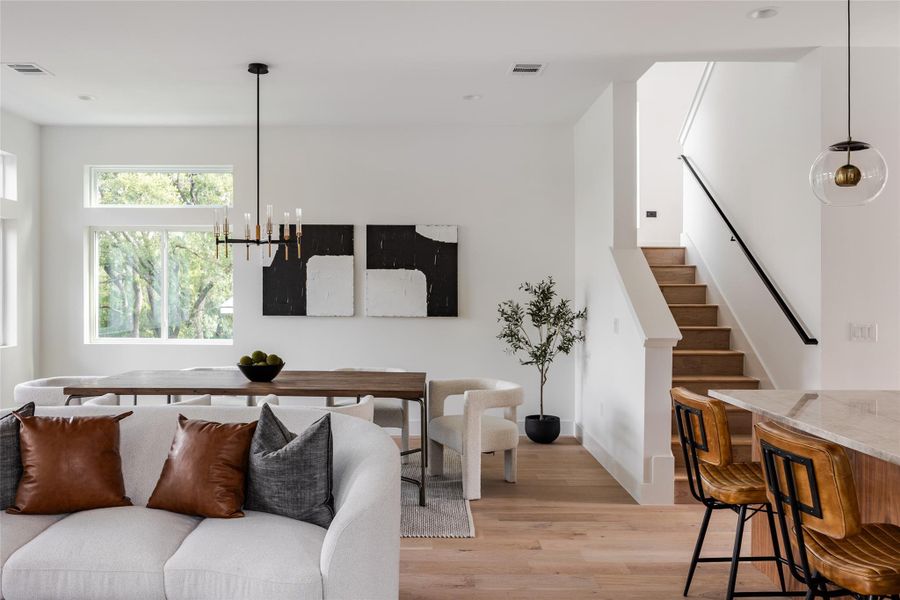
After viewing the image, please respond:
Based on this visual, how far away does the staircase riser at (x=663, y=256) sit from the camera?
6.73m

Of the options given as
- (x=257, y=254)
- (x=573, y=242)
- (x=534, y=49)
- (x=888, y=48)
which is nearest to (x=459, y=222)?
(x=573, y=242)

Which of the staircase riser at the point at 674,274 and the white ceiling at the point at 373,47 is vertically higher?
the white ceiling at the point at 373,47

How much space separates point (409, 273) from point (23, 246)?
356 centimetres

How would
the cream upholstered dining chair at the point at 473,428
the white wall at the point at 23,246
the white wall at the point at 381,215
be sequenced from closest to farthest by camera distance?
1. the cream upholstered dining chair at the point at 473,428
2. the white wall at the point at 23,246
3. the white wall at the point at 381,215

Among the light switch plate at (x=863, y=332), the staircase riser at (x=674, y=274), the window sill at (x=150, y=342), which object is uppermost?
the staircase riser at (x=674, y=274)

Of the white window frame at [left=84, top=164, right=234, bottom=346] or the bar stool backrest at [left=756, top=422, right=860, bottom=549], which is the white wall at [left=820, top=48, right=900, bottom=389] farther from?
the white window frame at [left=84, top=164, right=234, bottom=346]

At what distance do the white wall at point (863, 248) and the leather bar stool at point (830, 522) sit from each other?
2.51 m

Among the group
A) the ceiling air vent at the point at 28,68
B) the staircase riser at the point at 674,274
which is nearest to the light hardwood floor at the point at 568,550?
the staircase riser at the point at 674,274

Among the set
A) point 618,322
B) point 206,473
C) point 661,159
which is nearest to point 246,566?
point 206,473

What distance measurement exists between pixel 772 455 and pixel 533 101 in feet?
13.6

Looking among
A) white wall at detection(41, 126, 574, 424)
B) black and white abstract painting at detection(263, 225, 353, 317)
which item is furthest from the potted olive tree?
black and white abstract painting at detection(263, 225, 353, 317)

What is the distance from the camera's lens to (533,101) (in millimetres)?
5691

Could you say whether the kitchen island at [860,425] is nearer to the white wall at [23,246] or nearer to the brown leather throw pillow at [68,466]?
the brown leather throw pillow at [68,466]

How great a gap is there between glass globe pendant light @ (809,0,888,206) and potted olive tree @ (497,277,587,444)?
2983 mm
